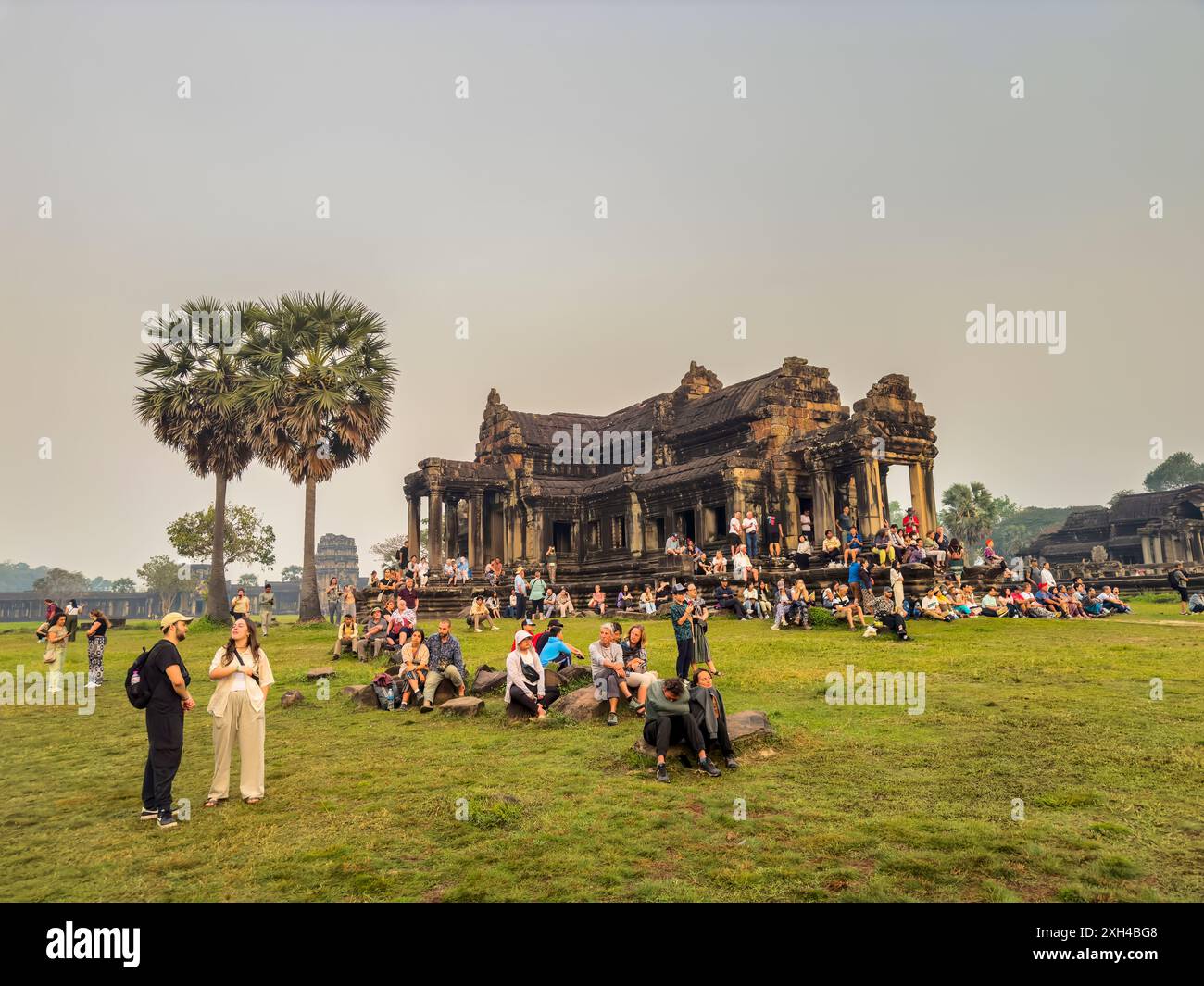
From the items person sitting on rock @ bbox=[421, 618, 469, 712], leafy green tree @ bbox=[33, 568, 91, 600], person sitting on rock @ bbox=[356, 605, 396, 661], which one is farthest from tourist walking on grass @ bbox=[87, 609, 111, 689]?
leafy green tree @ bbox=[33, 568, 91, 600]

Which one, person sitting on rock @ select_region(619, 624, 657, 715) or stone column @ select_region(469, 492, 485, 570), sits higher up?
stone column @ select_region(469, 492, 485, 570)

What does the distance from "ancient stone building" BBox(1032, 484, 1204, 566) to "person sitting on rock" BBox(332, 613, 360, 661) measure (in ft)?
→ 151

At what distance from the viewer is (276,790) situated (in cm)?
790

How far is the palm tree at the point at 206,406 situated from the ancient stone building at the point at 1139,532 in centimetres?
4887

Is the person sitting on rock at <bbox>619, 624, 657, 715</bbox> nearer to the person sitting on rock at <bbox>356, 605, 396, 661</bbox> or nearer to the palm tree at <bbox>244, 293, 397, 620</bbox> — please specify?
the person sitting on rock at <bbox>356, 605, 396, 661</bbox>

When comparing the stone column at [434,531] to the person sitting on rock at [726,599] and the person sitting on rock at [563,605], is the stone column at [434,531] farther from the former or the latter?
the person sitting on rock at [726,599]

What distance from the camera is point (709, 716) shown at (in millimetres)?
8141

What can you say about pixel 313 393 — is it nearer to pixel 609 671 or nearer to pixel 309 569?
pixel 309 569

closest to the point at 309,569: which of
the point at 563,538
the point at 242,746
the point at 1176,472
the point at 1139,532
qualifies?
the point at 563,538

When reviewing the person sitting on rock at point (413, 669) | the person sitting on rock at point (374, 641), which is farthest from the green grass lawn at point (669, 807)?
the person sitting on rock at point (374, 641)

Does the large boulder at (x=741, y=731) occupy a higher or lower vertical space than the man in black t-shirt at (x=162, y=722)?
lower

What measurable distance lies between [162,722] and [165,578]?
310 feet

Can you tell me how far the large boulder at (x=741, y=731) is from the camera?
824 centimetres

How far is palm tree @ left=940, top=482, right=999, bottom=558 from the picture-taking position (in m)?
71.9
